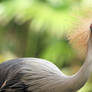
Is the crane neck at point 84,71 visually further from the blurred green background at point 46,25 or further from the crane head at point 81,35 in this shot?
the blurred green background at point 46,25

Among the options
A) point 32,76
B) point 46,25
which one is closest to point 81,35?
point 32,76

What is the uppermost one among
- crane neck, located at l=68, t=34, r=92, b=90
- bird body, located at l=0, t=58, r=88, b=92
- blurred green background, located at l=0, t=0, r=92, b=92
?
crane neck, located at l=68, t=34, r=92, b=90

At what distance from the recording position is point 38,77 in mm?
1766

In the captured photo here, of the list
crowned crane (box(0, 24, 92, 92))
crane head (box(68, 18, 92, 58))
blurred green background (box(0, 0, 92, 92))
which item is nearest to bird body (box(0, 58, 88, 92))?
crowned crane (box(0, 24, 92, 92))

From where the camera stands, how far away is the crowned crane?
1.61m

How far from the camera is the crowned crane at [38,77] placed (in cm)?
161

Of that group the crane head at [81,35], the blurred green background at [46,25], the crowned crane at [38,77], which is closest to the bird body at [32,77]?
the crowned crane at [38,77]

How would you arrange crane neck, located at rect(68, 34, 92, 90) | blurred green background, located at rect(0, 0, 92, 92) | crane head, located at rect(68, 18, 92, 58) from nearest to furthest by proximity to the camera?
crane neck, located at rect(68, 34, 92, 90) < crane head, located at rect(68, 18, 92, 58) < blurred green background, located at rect(0, 0, 92, 92)

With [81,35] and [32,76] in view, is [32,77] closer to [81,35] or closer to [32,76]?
[32,76]

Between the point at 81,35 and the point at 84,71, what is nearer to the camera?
the point at 84,71

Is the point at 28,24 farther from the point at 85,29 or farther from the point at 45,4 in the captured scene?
the point at 85,29

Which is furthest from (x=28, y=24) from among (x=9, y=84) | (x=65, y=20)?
(x=9, y=84)

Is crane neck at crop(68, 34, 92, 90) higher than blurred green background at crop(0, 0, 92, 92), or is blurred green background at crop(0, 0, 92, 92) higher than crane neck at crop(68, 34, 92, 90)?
crane neck at crop(68, 34, 92, 90)

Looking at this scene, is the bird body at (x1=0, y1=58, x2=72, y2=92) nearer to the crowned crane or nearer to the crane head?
the crowned crane
